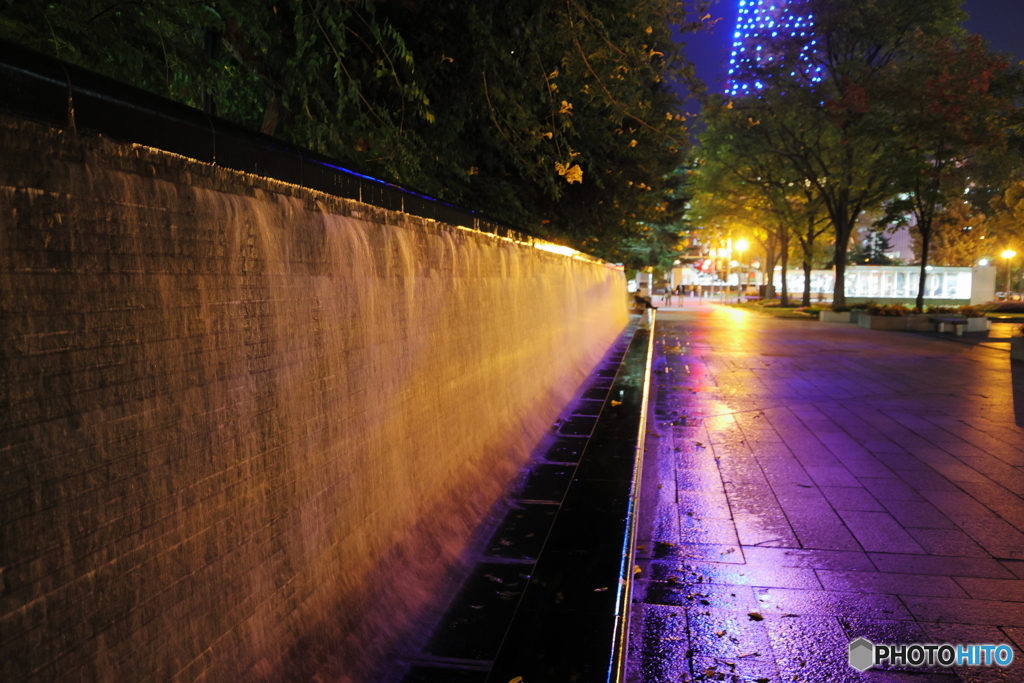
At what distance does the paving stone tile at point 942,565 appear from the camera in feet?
13.3

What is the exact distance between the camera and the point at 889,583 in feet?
12.9

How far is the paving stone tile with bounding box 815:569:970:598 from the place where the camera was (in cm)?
382

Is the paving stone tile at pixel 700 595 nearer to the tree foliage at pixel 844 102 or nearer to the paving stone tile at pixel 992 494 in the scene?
the paving stone tile at pixel 992 494

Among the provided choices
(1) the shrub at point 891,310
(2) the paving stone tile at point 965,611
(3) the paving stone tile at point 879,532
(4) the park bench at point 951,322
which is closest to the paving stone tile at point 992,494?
(3) the paving stone tile at point 879,532

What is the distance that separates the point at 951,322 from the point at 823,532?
2142 cm

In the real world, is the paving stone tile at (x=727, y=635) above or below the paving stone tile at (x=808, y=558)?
above

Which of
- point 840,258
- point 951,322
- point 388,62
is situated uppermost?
point 388,62

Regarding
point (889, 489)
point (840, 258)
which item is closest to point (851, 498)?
point (889, 489)

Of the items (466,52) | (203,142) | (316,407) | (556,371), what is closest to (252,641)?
(316,407)

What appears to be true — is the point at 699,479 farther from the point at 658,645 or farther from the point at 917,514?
the point at 658,645

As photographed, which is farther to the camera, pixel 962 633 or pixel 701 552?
pixel 701 552

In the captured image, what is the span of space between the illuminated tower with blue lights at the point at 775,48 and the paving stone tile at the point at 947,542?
28.6 meters

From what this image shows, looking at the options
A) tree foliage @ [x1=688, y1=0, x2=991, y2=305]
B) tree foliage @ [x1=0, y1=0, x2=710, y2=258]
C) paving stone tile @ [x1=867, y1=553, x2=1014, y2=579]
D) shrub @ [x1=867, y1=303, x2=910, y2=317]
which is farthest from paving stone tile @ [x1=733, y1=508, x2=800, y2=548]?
tree foliage @ [x1=688, y1=0, x2=991, y2=305]

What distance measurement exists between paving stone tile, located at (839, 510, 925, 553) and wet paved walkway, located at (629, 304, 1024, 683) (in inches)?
0.6
